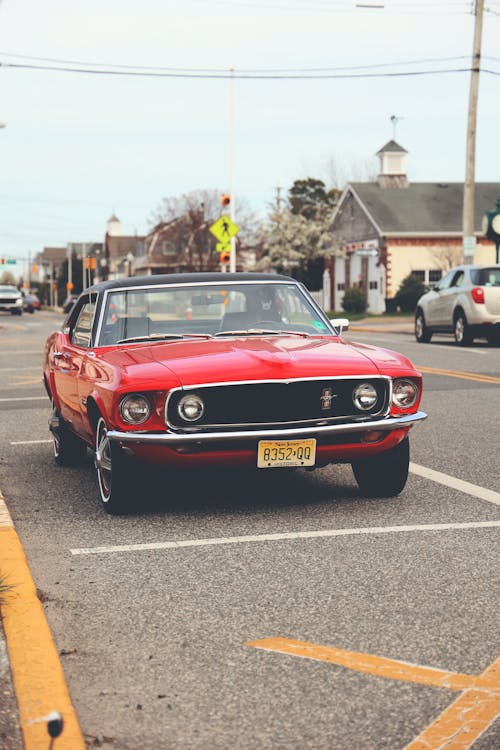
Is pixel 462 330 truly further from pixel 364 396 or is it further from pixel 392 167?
pixel 392 167

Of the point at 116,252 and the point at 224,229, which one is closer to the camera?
the point at 224,229

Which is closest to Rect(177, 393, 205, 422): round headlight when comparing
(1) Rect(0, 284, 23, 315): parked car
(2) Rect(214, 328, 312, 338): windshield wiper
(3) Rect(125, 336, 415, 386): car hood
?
(3) Rect(125, 336, 415, 386): car hood

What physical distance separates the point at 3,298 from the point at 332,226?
62.4ft

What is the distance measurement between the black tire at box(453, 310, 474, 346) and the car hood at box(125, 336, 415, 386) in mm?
16597

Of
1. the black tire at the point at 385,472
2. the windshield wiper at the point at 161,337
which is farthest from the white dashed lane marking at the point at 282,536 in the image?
the windshield wiper at the point at 161,337

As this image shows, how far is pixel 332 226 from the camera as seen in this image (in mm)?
64500

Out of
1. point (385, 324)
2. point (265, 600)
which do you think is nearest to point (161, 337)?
point (265, 600)

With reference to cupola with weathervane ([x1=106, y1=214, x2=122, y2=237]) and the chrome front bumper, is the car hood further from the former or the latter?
cupola with weathervane ([x1=106, y1=214, x2=122, y2=237])

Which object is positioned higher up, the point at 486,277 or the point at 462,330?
the point at 486,277

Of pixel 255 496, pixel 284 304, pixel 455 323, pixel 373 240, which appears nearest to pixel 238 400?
pixel 255 496

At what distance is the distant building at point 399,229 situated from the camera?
181 feet

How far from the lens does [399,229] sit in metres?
55.2

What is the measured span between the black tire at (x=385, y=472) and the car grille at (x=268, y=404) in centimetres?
50

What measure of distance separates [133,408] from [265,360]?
2.66 ft
